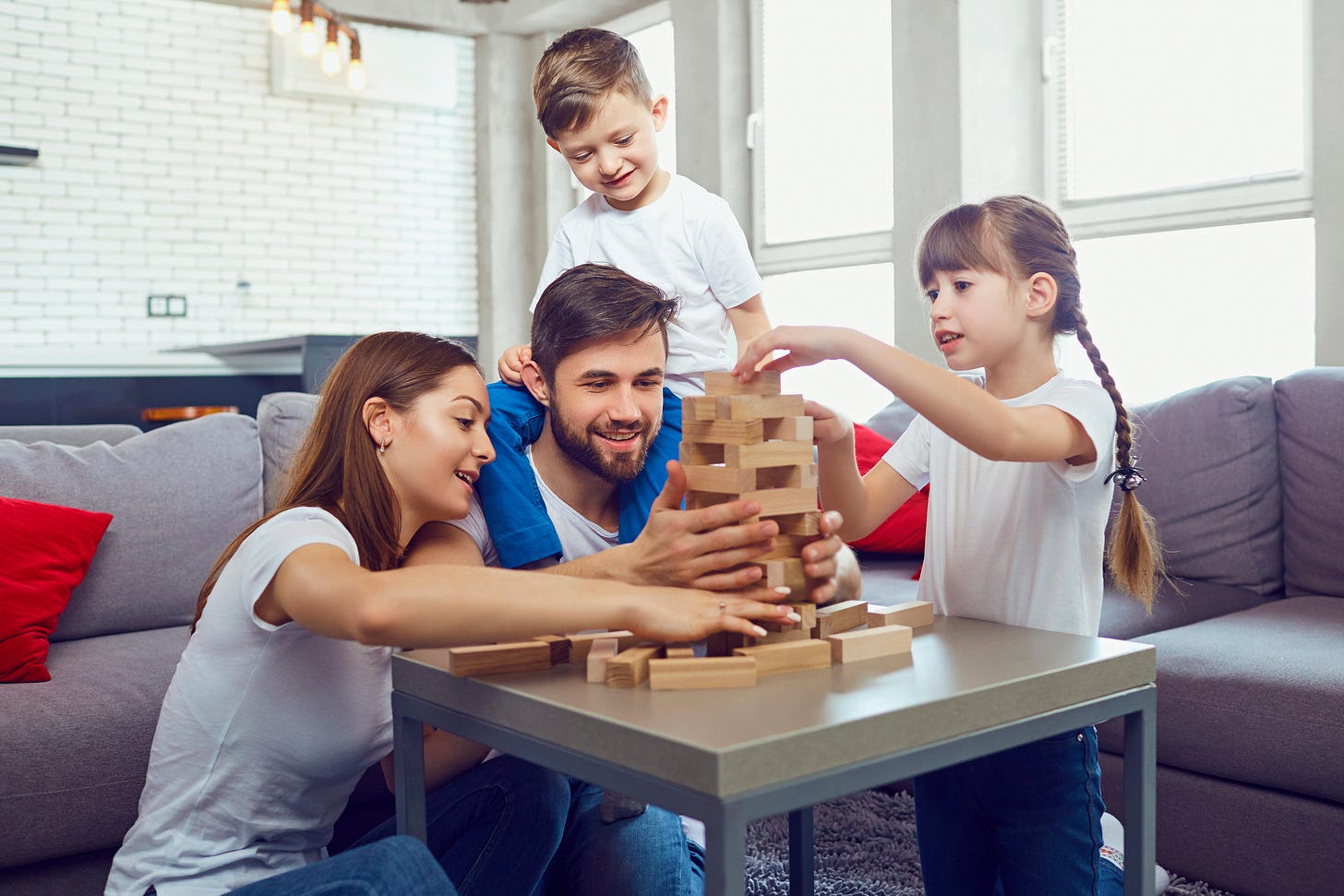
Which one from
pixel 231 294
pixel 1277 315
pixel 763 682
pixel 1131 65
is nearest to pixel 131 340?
pixel 231 294

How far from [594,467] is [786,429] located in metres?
0.61

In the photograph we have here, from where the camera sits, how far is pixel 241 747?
142 cm

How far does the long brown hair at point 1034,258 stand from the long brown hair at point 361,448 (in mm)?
721

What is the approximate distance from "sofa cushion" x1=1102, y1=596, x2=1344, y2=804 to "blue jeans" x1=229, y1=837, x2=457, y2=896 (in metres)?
1.57

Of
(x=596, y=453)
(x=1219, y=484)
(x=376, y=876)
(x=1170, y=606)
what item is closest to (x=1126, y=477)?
(x=596, y=453)

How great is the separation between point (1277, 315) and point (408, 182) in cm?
504

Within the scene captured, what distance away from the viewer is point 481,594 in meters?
1.18

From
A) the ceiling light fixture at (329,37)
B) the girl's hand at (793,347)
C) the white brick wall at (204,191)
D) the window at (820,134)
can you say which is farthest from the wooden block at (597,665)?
the white brick wall at (204,191)

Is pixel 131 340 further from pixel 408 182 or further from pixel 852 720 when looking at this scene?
pixel 852 720

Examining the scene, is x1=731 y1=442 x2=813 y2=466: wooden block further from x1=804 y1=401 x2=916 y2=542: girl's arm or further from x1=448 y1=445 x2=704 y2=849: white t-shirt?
x1=448 y1=445 x2=704 y2=849: white t-shirt

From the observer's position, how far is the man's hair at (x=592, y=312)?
1.76 m

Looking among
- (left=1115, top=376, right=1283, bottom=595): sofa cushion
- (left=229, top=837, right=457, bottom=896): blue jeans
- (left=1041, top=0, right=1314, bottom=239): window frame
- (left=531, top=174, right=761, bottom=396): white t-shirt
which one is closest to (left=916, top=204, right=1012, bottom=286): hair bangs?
(left=531, top=174, right=761, bottom=396): white t-shirt

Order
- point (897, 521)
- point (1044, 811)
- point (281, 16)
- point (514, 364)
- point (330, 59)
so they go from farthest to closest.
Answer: point (330, 59), point (281, 16), point (897, 521), point (514, 364), point (1044, 811)

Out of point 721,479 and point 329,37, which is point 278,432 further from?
point 329,37
